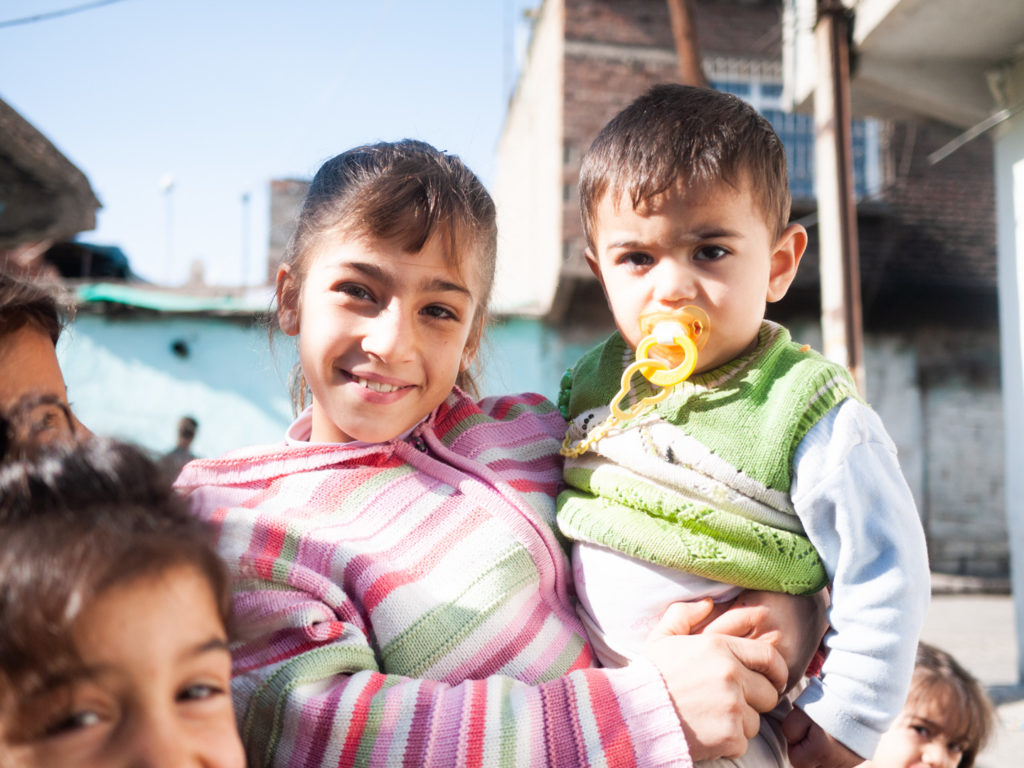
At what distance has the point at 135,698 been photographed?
87 cm

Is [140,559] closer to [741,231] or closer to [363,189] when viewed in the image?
[363,189]

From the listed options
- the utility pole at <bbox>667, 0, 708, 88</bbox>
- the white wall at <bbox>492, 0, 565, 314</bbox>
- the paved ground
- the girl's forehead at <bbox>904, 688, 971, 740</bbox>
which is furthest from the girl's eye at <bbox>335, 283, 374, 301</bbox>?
the white wall at <bbox>492, 0, 565, 314</bbox>

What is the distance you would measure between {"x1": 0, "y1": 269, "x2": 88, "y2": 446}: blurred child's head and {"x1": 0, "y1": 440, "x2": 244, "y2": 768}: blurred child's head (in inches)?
12.5

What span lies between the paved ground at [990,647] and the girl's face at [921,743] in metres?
0.73

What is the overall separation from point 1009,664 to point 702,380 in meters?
6.13

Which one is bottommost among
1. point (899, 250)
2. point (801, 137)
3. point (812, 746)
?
point (812, 746)

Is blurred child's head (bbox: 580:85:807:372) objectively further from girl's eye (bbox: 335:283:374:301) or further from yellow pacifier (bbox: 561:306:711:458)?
girl's eye (bbox: 335:283:374:301)

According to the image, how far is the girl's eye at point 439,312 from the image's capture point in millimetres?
1542

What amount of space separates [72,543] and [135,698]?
176 mm

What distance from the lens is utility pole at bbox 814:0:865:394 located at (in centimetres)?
571

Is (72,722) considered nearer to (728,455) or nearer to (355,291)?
(355,291)

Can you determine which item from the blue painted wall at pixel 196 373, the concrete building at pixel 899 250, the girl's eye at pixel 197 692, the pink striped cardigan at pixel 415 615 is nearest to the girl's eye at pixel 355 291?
the pink striped cardigan at pixel 415 615

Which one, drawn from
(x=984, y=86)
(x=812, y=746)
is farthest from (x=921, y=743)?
(x=984, y=86)

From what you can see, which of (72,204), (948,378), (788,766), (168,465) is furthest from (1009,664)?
(72,204)
